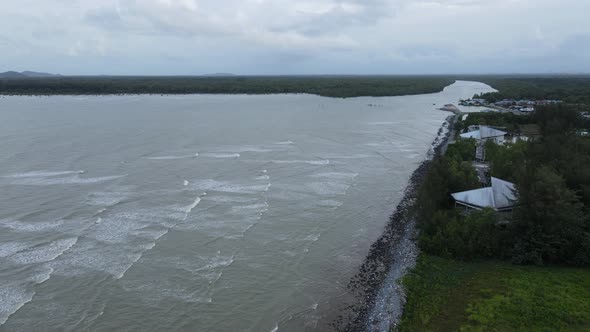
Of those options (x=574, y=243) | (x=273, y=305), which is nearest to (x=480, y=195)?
(x=574, y=243)

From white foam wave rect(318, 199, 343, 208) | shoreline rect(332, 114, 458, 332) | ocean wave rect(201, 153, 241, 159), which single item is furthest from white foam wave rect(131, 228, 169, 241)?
ocean wave rect(201, 153, 241, 159)

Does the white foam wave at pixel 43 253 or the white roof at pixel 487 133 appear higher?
the white roof at pixel 487 133

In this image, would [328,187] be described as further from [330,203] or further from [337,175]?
[337,175]

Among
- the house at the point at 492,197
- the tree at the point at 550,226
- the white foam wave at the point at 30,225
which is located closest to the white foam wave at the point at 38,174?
the white foam wave at the point at 30,225

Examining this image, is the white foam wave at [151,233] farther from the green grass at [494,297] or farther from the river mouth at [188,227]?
the green grass at [494,297]

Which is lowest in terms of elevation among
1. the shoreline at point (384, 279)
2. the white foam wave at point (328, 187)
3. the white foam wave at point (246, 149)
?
the shoreline at point (384, 279)

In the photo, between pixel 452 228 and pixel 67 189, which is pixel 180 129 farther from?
pixel 452 228

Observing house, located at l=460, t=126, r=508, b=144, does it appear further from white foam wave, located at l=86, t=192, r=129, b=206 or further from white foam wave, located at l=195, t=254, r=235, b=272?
white foam wave, located at l=86, t=192, r=129, b=206
